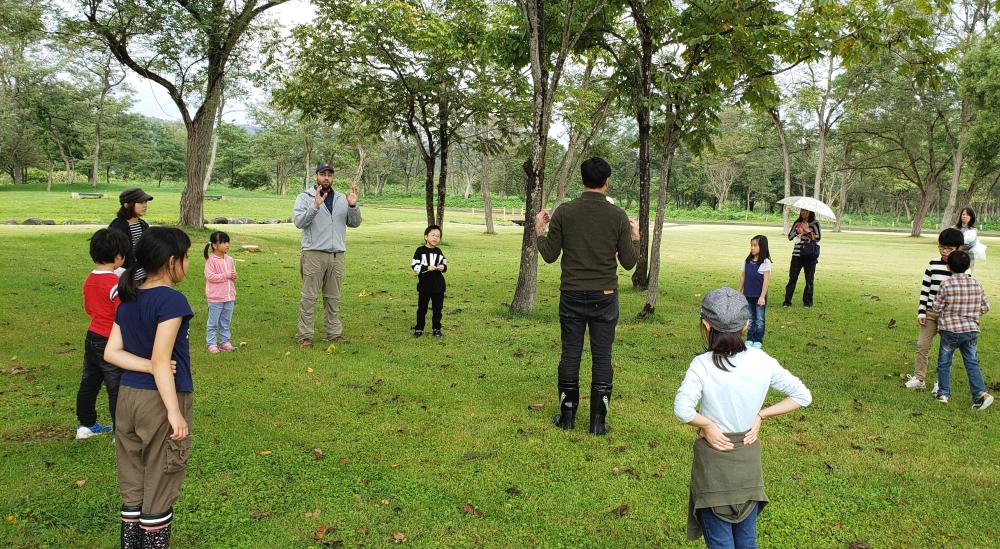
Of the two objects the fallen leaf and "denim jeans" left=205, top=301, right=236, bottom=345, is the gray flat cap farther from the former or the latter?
"denim jeans" left=205, top=301, right=236, bottom=345

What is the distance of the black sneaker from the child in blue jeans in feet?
8.01

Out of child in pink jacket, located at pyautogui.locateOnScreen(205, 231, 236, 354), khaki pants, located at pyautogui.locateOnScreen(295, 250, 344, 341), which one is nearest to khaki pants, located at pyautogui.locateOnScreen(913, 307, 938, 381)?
khaki pants, located at pyautogui.locateOnScreen(295, 250, 344, 341)

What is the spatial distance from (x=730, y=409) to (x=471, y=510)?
74.9 inches

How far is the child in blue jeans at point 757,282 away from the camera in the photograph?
8133 millimetres

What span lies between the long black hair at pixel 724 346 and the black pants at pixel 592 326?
2.24 metres

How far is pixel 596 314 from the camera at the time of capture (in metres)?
5.01

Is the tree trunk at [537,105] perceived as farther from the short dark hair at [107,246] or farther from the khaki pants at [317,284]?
the short dark hair at [107,246]

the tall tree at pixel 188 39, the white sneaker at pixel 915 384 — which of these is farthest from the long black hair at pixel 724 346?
the tall tree at pixel 188 39

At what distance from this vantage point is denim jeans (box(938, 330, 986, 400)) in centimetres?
589

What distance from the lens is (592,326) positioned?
511cm

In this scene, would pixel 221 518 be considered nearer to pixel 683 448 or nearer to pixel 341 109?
pixel 683 448

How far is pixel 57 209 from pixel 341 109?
26228mm

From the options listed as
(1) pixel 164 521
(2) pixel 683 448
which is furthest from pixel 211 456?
(2) pixel 683 448

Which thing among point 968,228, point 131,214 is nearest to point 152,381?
point 131,214
